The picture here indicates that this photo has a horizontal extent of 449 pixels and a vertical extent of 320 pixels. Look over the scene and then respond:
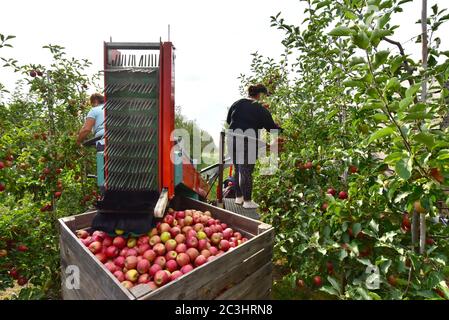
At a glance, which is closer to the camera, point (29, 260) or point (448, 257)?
point (448, 257)

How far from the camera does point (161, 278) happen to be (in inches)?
66.6

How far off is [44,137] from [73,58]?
1.06 meters

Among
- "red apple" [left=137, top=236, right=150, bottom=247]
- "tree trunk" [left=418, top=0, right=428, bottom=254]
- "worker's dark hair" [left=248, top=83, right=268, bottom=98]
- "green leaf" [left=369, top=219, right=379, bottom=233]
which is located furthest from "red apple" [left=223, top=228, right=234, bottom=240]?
"worker's dark hair" [left=248, top=83, right=268, bottom=98]

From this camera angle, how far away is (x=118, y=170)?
7.09ft

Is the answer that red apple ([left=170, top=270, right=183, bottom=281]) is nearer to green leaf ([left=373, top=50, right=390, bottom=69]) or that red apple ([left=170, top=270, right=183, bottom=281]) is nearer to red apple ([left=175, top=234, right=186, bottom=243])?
red apple ([left=175, top=234, right=186, bottom=243])

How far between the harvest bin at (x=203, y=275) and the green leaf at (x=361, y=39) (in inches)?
49.9

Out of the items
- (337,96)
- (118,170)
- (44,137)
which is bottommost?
(118,170)

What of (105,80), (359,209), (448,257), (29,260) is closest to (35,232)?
(29,260)

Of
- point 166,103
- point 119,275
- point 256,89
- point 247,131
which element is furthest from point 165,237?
point 256,89

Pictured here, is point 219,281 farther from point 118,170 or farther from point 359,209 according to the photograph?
point 118,170

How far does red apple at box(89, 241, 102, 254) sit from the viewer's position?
186 cm

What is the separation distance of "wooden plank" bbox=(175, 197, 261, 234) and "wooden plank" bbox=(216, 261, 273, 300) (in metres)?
0.32

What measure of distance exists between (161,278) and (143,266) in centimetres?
18
